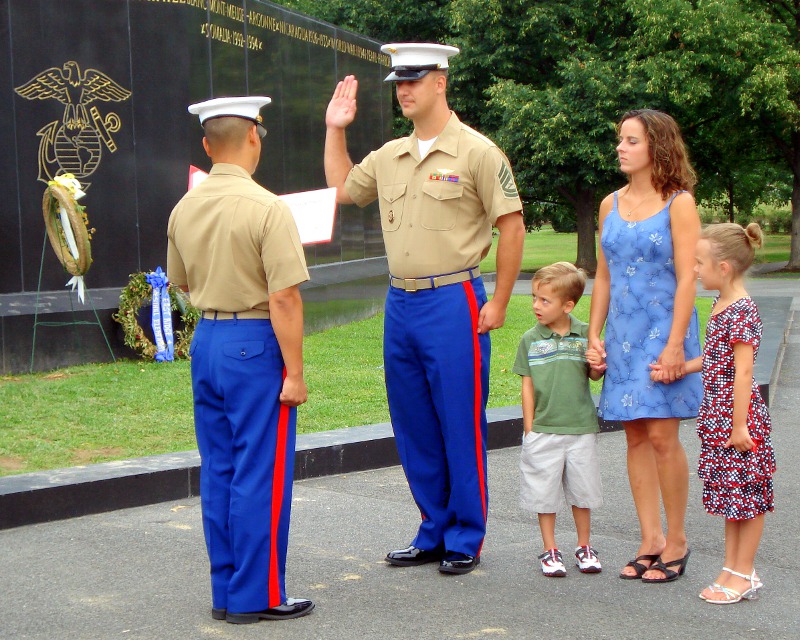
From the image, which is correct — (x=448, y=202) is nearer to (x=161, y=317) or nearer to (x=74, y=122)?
(x=161, y=317)

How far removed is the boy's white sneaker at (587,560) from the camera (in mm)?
4523

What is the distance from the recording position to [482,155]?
4.52 m

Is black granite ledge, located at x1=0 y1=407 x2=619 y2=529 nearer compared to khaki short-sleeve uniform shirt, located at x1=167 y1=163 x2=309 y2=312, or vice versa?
khaki short-sleeve uniform shirt, located at x1=167 y1=163 x2=309 y2=312

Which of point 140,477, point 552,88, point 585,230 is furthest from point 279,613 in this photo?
point 585,230

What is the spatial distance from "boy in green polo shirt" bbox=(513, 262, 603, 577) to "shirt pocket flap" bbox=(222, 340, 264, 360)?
4.05 feet

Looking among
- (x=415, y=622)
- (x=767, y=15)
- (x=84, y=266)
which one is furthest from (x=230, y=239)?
(x=767, y=15)

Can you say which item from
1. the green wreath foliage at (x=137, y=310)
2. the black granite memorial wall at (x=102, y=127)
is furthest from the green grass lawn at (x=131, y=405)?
the black granite memorial wall at (x=102, y=127)

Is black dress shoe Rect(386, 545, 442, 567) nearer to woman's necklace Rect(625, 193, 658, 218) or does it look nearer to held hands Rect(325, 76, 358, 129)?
woman's necklace Rect(625, 193, 658, 218)

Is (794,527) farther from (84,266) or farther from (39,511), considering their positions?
(84,266)

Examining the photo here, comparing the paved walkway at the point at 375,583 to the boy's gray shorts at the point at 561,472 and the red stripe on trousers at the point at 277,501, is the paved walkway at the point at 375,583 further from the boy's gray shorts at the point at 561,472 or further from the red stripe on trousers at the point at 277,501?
the boy's gray shorts at the point at 561,472

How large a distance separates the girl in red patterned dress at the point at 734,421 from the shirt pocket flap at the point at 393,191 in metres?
1.23

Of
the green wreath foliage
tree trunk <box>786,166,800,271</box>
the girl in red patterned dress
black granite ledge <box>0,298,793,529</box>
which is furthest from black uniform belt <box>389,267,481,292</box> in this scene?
tree trunk <box>786,166,800,271</box>

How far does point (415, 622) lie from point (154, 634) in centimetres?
92

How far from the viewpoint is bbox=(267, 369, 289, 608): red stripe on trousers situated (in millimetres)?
4008
